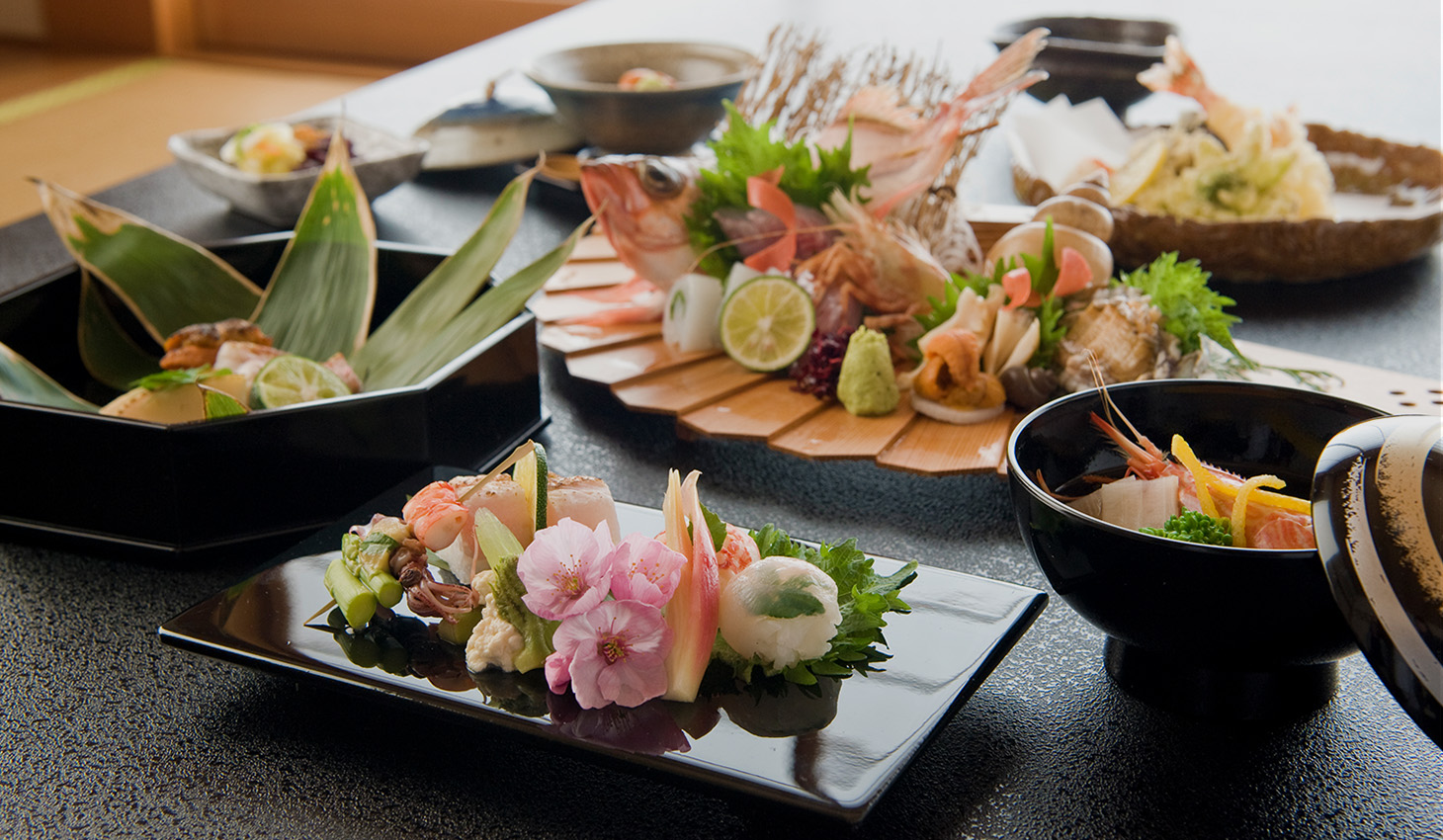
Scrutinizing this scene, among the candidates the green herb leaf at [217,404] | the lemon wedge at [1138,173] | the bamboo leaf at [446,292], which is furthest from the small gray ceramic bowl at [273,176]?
the lemon wedge at [1138,173]

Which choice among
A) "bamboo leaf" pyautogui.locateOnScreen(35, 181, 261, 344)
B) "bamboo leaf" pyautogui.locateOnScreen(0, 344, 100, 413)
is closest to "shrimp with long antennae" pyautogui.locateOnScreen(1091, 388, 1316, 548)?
"bamboo leaf" pyautogui.locateOnScreen(0, 344, 100, 413)

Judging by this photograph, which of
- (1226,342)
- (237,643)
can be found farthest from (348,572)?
(1226,342)

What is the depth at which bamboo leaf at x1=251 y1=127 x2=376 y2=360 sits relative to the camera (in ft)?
4.18

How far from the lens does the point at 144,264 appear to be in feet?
4.27

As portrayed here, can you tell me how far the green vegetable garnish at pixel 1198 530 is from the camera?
723mm

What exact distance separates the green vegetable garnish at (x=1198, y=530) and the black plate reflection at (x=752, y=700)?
0.10 m

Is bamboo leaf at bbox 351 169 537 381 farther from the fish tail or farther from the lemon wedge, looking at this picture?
the lemon wedge

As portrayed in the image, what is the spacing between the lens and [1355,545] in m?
0.60

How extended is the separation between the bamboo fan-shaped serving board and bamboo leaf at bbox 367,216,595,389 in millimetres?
131

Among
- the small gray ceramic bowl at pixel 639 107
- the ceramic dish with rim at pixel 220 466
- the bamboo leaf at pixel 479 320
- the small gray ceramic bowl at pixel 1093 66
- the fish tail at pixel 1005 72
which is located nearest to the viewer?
the ceramic dish with rim at pixel 220 466

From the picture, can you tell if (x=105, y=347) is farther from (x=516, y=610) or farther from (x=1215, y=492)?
(x=1215, y=492)

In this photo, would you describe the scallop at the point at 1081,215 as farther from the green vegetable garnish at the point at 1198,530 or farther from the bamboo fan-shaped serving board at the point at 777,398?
the green vegetable garnish at the point at 1198,530

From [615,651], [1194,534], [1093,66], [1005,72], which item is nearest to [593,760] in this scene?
[615,651]

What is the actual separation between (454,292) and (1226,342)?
800 millimetres
